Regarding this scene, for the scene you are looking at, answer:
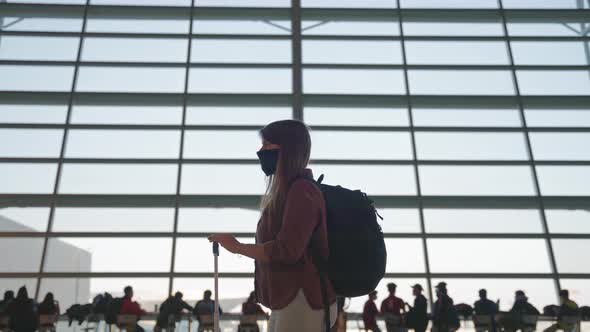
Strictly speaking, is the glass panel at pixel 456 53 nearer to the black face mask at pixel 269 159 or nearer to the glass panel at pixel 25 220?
the glass panel at pixel 25 220

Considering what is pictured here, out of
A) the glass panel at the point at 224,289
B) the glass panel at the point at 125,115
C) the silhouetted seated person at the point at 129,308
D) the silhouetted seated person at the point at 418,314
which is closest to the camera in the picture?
the silhouetted seated person at the point at 418,314

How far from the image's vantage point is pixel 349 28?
14578 mm

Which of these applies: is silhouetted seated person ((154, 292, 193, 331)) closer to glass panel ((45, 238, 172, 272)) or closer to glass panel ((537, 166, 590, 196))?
glass panel ((45, 238, 172, 272))

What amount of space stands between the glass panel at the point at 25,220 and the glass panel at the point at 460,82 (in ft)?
34.0

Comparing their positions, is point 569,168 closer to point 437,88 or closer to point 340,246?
point 437,88

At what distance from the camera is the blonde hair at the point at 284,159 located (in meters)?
1.53

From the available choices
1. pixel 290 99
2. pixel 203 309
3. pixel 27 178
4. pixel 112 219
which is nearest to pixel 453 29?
pixel 290 99

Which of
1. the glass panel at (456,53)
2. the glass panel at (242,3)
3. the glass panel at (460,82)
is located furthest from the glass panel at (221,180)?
the glass panel at (456,53)

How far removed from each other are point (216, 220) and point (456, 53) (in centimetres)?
854

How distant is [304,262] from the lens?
56.6 inches

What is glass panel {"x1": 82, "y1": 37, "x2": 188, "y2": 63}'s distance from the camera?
543 inches

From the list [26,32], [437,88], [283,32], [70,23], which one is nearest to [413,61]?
[437,88]

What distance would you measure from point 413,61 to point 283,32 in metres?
3.94

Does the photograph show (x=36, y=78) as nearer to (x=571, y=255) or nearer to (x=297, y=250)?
(x=297, y=250)
